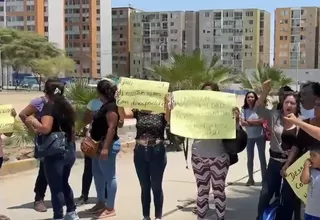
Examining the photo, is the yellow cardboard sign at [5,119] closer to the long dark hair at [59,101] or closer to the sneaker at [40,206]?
the long dark hair at [59,101]

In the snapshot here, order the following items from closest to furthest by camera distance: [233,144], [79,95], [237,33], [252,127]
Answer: [233,144] < [252,127] < [79,95] < [237,33]

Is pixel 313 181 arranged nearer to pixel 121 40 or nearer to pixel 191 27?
pixel 191 27

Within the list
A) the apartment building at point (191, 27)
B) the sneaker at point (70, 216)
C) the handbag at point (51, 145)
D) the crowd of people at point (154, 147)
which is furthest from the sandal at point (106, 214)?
the apartment building at point (191, 27)

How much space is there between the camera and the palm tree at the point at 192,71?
980 centimetres

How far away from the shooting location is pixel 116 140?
21.2 feet

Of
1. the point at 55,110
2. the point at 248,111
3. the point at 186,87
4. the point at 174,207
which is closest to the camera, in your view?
the point at 55,110

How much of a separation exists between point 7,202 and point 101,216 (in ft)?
5.48

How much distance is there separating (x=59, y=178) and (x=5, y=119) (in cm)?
100

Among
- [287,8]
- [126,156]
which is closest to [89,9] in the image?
[287,8]

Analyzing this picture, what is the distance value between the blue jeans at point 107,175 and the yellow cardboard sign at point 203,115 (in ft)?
3.71

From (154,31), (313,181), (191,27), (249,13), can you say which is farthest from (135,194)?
(154,31)

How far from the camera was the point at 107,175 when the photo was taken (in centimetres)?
652

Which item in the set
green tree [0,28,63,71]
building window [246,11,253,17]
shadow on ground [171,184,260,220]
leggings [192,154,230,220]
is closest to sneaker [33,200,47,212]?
shadow on ground [171,184,260,220]

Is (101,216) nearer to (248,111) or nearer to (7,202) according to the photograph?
(7,202)
